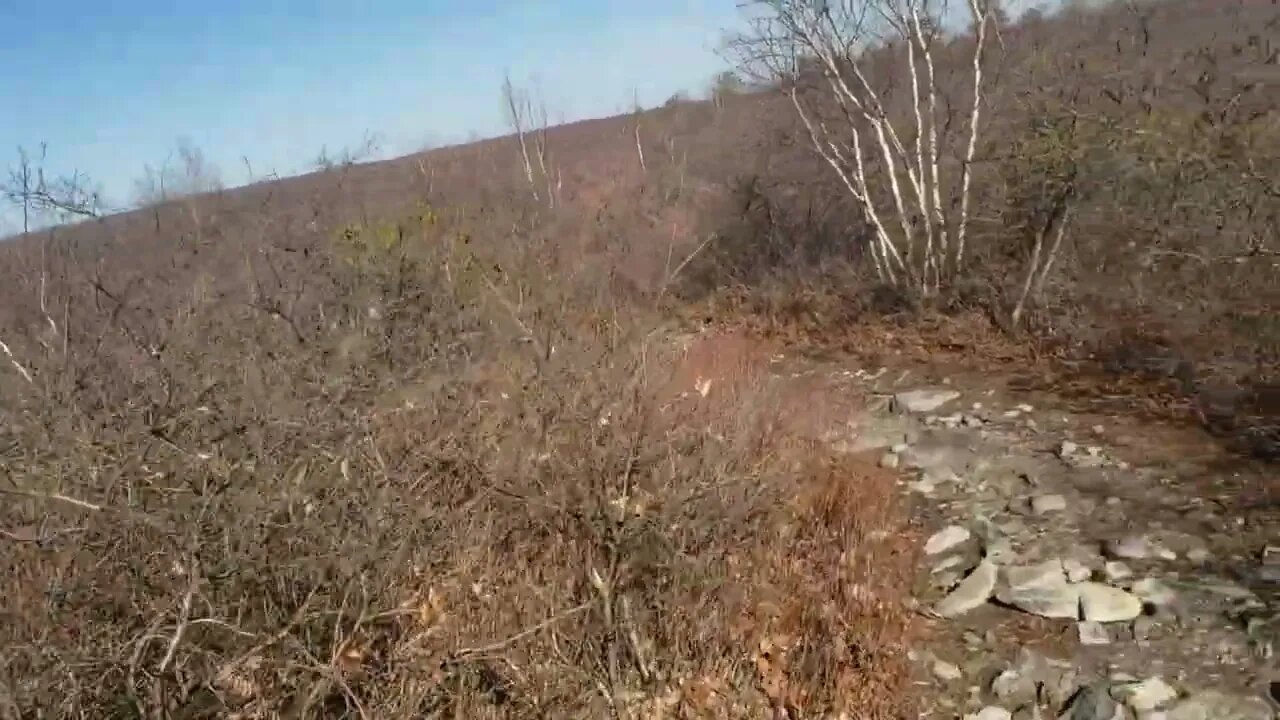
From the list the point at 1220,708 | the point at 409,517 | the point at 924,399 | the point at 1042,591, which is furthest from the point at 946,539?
the point at 409,517

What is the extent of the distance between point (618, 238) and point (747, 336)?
2.55 meters

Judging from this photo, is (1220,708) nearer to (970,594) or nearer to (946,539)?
(970,594)

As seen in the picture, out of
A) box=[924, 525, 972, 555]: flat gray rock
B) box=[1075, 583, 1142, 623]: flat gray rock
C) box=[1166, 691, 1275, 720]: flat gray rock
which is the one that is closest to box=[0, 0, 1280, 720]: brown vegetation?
box=[924, 525, 972, 555]: flat gray rock

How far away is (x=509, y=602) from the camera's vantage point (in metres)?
4.11

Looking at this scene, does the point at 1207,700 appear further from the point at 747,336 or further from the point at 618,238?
the point at 618,238

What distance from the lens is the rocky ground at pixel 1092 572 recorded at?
3.34m

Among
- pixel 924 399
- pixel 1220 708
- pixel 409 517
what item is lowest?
pixel 1220 708

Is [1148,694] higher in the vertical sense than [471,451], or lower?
lower

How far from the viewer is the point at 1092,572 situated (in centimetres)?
408

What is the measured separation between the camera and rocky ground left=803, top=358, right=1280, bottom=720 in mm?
3340

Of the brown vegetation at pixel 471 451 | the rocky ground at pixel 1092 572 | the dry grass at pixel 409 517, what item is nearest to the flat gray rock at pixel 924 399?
the brown vegetation at pixel 471 451

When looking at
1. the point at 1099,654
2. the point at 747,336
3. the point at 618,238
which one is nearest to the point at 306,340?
the point at 1099,654

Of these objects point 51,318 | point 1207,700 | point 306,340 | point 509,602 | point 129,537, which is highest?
point 51,318

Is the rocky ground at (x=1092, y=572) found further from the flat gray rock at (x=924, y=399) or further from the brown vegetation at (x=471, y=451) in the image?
the flat gray rock at (x=924, y=399)
